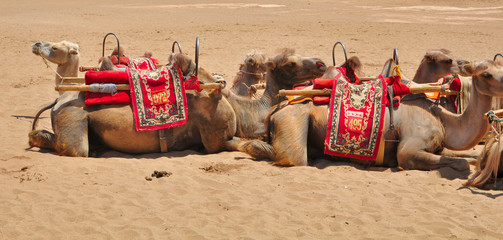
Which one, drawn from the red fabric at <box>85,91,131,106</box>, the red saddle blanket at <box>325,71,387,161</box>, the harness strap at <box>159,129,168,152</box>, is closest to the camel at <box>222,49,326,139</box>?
the red saddle blanket at <box>325,71,387,161</box>

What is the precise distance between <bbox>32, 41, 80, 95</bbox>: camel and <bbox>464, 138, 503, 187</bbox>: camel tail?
6.17 meters

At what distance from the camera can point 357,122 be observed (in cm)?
715

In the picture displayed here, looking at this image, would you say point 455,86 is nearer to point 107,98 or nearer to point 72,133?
point 107,98

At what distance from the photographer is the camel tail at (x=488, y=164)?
20.6ft

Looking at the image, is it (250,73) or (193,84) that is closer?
(193,84)

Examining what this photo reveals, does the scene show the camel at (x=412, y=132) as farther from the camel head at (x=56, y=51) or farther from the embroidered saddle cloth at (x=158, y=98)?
the camel head at (x=56, y=51)

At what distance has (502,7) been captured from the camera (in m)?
28.4

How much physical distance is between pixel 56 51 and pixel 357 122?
5.03 metres

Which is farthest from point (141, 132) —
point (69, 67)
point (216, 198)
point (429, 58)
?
point (429, 58)

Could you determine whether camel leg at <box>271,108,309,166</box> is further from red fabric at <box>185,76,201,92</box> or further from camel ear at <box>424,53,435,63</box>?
camel ear at <box>424,53,435,63</box>

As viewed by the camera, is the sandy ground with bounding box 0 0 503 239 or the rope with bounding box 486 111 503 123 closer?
the sandy ground with bounding box 0 0 503 239

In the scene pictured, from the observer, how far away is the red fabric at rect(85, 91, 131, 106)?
7.74 m

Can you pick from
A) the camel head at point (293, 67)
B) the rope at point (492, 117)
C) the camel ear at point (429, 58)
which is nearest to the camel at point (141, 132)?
the camel head at point (293, 67)

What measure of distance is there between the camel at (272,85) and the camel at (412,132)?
62cm
